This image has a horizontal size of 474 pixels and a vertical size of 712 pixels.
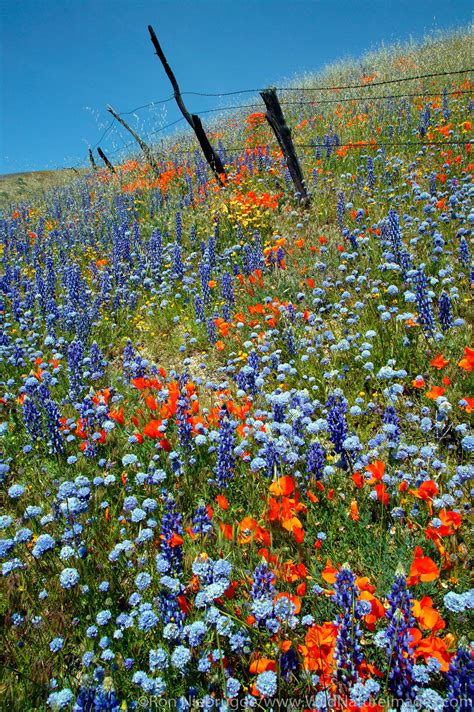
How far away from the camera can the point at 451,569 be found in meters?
2.10

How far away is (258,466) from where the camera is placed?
8.36 feet

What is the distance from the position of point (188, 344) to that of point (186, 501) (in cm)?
267

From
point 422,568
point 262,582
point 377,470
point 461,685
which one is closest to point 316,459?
point 377,470

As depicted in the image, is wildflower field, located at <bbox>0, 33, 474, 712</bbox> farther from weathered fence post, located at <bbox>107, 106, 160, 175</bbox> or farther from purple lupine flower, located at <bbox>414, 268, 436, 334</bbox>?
weathered fence post, located at <bbox>107, 106, 160, 175</bbox>

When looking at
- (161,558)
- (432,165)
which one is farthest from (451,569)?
(432,165)

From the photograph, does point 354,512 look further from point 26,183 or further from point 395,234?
point 26,183

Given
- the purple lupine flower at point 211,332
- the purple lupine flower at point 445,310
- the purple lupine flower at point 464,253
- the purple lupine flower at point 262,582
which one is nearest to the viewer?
the purple lupine flower at point 262,582

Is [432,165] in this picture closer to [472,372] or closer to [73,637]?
[472,372]

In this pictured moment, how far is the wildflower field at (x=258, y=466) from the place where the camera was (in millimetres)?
1686

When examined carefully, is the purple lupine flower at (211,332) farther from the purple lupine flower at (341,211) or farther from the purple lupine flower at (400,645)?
the purple lupine flower at (400,645)

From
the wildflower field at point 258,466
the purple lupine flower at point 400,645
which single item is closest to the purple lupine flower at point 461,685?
the wildflower field at point 258,466

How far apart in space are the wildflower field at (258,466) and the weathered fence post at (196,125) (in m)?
2.97

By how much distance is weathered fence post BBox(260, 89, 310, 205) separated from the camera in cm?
759

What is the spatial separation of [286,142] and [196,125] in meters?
3.59
